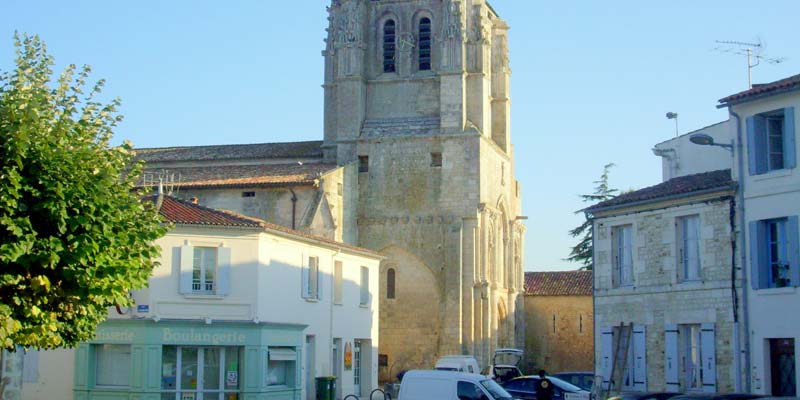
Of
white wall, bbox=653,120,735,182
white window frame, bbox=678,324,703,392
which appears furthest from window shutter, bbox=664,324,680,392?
white wall, bbox=653,120,735,182

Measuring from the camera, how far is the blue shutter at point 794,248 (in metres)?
24.8

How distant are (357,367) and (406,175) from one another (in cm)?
1527

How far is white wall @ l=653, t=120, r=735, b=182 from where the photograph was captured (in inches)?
1458

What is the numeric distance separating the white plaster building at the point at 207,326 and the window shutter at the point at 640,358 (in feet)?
31.8

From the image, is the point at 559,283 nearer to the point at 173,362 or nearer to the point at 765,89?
the point at 173,362

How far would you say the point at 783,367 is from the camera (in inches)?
1003

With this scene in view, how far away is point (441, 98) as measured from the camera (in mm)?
53156

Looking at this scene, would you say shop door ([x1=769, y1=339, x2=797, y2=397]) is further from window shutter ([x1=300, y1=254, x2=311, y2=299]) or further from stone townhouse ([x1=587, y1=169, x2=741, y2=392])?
window shutter ([x1=300, y1=254, x2=311, y2=299])

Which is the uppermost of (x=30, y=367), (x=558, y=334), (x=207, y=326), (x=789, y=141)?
(x=789, y=141)

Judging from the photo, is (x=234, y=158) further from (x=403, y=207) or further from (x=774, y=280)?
(x=774, y=280)

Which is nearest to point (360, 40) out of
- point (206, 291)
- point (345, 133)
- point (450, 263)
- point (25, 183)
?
point (345, 133)

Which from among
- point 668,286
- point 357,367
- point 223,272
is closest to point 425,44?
point 357,367

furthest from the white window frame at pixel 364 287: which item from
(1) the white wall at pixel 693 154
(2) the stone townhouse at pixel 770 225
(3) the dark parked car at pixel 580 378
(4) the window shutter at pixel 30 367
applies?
(2) the stone townhouse at pixel 770 225

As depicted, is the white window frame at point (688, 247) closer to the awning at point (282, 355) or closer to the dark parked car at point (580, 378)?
the dark parked car at point (580, 378)
